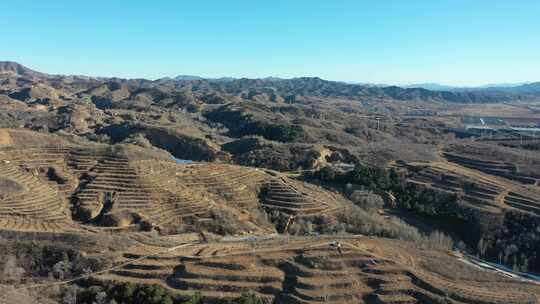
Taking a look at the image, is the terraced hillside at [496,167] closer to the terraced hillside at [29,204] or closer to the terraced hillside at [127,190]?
the terraced hillside at [127,190]

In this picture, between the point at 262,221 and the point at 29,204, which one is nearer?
the point at 29,204

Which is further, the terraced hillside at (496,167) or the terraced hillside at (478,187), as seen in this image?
the terraced hillside at (496,167)

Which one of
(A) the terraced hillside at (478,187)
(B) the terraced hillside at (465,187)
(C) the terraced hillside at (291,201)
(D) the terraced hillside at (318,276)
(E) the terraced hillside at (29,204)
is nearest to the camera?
(D) the terraced hillside at (318,276)

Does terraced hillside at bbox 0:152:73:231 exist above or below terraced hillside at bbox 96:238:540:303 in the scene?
above

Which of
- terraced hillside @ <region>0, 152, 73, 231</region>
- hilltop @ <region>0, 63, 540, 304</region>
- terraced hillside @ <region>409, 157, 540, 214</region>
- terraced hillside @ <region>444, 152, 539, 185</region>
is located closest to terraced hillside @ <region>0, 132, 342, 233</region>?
terraced hillside @ <region>0, 152, 73, 231</region>

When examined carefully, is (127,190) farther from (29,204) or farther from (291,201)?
(291,201)

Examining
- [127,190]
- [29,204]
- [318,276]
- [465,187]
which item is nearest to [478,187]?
[465,187]

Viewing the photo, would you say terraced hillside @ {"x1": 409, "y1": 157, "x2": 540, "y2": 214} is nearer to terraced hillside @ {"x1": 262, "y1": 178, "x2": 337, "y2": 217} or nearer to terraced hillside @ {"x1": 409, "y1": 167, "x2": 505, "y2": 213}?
terraced hillside @ {"x1": 409, "y1": 167, "x2": 505, "y2": 213}

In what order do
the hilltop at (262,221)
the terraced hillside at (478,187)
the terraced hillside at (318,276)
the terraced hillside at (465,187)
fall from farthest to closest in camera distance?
the terraced hillside at (465,187) < the terraced hillside at (478,187) < the hilltop at (262,221) < the terraced hillside at (318,276)

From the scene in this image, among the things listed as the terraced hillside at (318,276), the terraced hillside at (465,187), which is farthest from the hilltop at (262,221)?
the terraced hillside at (465,187)
